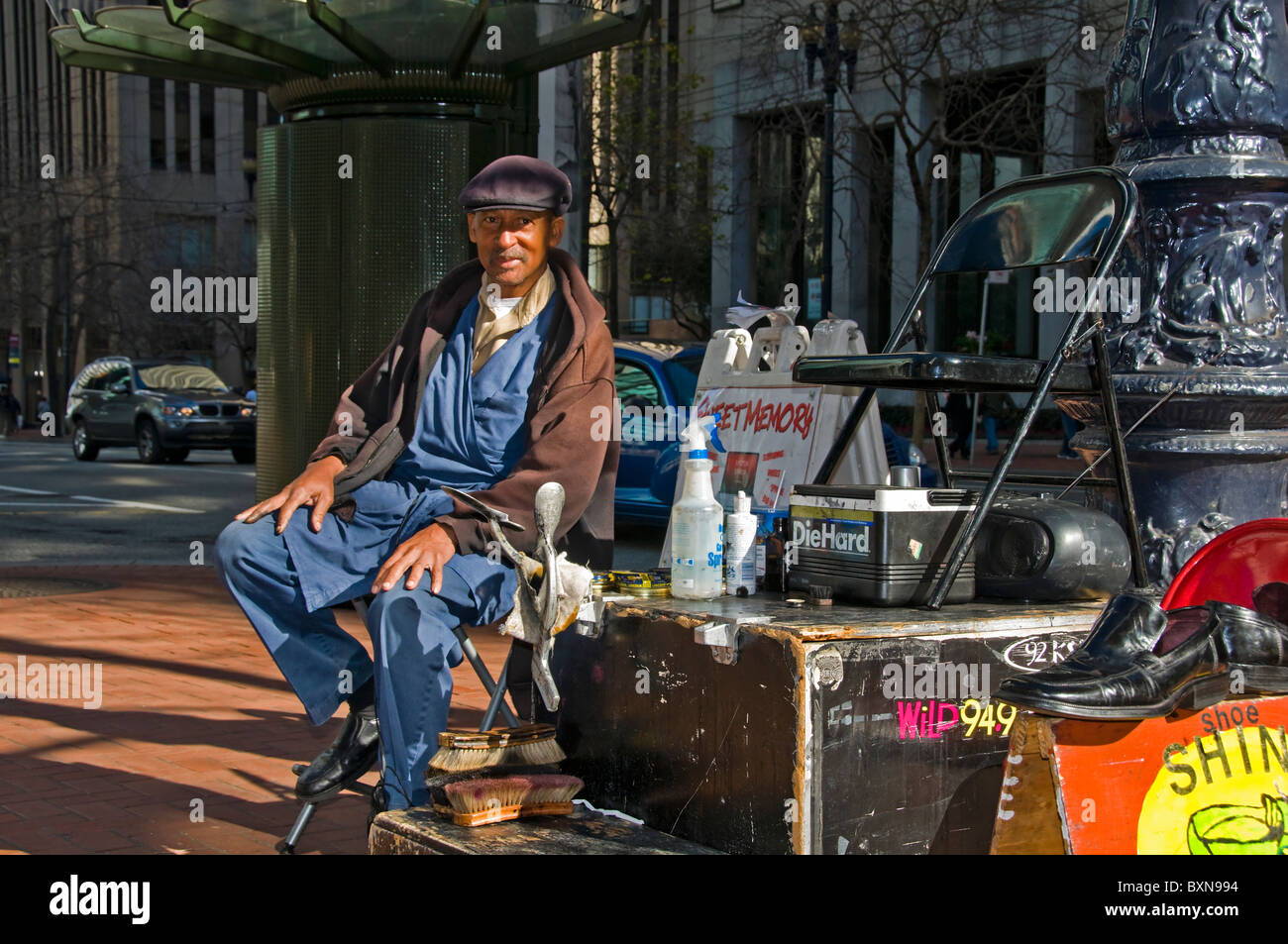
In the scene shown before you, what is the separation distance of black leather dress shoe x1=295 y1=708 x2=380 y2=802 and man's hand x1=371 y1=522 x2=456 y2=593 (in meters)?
0.59

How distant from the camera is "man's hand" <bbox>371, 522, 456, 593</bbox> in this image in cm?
322

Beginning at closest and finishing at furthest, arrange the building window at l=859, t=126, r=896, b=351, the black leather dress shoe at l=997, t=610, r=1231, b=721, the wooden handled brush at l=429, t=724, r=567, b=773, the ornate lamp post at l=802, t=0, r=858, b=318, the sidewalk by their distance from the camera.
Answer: the black leather dress shoe at l=997, t=610, r=1231, b=721 → the wooden handled brush at l=429, t=724, r=567, b=773 → the sidewalk → the ornate lamp post at l=802, t=0, r=858, b=318 → the building window at l=859, t=126, r=896, b=351

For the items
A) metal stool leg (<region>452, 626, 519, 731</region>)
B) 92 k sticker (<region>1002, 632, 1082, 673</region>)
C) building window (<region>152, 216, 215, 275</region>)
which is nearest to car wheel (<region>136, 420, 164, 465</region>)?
metal stool leg (<region>452, 626, 519, 731</region>)

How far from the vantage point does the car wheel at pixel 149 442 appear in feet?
73.2

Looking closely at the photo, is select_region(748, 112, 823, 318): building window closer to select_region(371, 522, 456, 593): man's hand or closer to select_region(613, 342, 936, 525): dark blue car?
select_region(613, 342, 936, 525): dark blue car

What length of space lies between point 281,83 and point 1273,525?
6.51m

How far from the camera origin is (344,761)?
144 inches

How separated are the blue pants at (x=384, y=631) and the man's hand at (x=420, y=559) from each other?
41 mm

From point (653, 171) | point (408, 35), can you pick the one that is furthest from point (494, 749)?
point (653, 171)

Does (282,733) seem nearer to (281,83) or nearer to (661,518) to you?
(281,83)

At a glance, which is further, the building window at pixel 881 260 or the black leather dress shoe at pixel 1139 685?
the building window at pixel 881 260

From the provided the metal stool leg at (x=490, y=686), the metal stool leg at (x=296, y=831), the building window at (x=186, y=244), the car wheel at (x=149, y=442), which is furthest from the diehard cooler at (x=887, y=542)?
the building window at (x=186, y=244)

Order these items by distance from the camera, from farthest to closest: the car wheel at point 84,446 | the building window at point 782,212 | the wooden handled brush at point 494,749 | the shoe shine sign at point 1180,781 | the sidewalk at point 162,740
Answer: the building window at point 782,212 → the car wheel at point 84,446 → the sidewalk at point 162,740 → the wooden handled brush at point 494,749 → the shoe shine sign at point 1180,781

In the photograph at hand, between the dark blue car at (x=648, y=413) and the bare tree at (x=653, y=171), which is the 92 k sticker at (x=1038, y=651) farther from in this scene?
the bare tree at (x=653, y=171)
